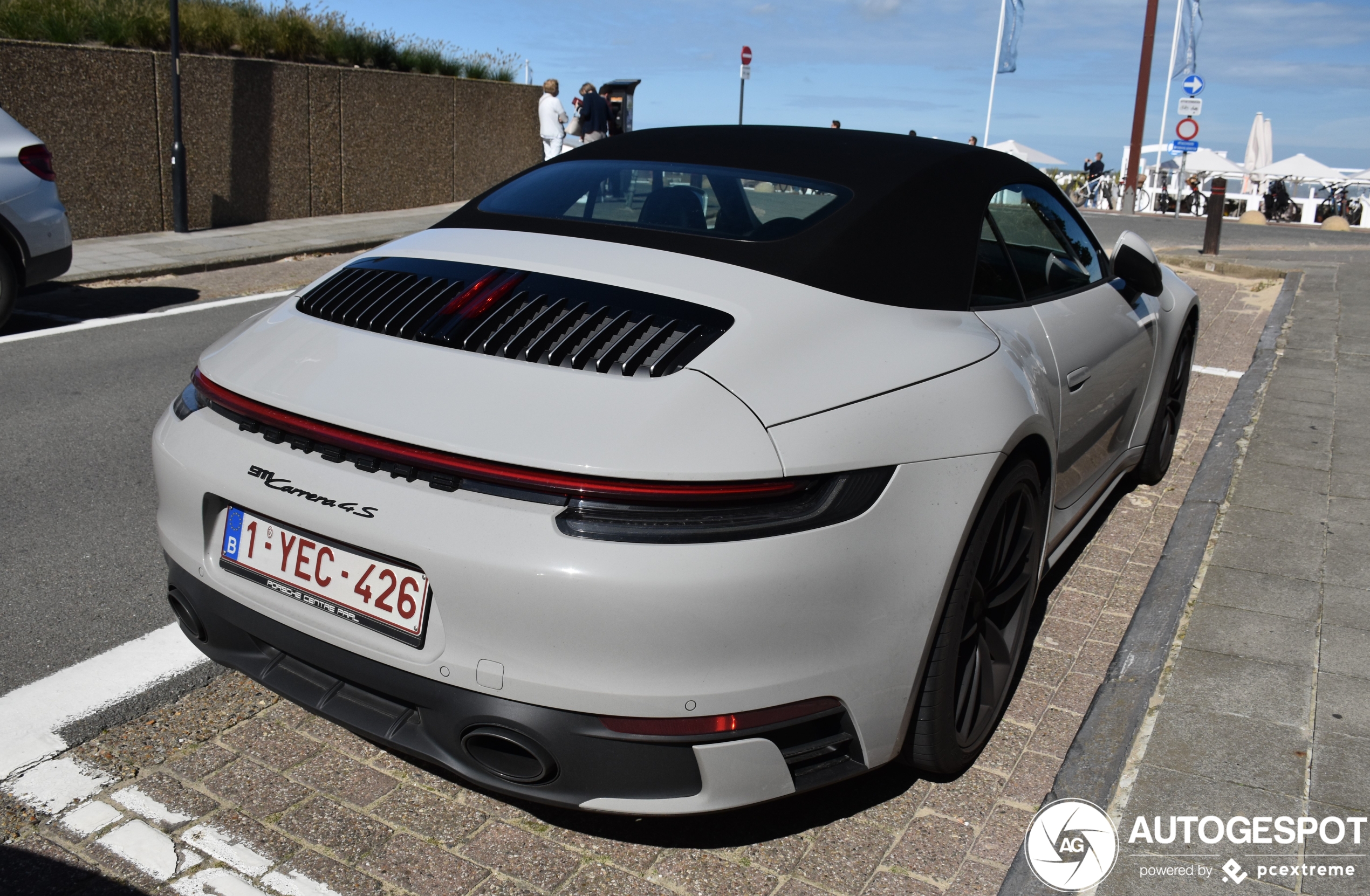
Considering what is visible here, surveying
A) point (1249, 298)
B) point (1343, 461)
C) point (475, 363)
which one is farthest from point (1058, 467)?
point (1249, 298)

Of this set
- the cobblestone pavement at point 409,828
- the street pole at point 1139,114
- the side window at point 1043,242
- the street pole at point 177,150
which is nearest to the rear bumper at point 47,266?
the street pole at point 177,150

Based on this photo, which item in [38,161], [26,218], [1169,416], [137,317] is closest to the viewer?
[1169,416]

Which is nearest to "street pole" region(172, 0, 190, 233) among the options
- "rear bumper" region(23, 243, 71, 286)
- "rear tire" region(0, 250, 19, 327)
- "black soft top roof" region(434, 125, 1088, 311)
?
"rear bumper" region(23, 243, 71, 286)

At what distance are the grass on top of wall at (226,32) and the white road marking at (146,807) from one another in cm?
1253

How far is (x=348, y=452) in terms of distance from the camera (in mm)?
2197

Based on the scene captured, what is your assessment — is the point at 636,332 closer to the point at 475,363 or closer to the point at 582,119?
the point at 475,363

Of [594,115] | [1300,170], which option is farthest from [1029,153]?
[594,115]

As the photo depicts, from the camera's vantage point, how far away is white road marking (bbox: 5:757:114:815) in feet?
8.32

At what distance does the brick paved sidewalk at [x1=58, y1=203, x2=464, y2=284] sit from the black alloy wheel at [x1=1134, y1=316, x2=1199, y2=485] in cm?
661

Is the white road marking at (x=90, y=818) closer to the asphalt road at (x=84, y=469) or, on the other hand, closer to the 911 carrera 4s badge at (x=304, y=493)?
the asphalt road at (x=84, y=469)

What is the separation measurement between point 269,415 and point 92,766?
1.08 m

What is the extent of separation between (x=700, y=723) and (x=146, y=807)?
1391 millimetres

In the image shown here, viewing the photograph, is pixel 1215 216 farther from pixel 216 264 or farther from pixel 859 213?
pixel 859 213

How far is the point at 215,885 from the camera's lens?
2281 mm
